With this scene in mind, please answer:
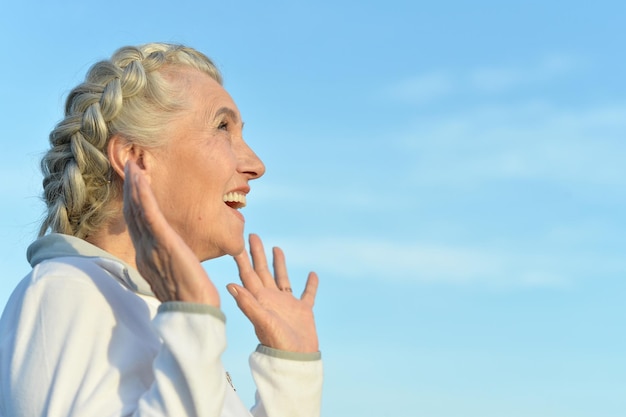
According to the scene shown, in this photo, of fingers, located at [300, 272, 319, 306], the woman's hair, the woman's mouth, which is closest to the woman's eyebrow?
the woman's hair

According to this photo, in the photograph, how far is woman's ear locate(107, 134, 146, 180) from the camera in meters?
3.92

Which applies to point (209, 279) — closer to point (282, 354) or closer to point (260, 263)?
point (282, 354)

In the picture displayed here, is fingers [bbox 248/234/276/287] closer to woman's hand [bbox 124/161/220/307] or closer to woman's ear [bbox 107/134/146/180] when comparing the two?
woman's ear [bbox 107/134/146/180]

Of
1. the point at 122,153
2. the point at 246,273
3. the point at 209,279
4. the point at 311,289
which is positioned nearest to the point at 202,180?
the point at 122,153

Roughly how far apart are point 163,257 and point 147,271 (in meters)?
0.10

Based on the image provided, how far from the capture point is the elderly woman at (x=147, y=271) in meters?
3.09

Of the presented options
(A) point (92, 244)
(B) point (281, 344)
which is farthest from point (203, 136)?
(B) point (281, 344)

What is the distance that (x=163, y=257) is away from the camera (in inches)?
123

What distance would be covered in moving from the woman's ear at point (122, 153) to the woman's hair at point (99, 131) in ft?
0.08

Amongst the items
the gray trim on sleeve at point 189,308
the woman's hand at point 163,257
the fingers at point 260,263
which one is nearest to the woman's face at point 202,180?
the fingers at point 260,263

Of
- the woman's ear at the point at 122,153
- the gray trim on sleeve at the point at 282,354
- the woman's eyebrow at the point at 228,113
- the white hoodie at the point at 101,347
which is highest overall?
the woman's eyebrow at the point at 228,113

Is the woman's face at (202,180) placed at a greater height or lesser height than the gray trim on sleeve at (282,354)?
greater

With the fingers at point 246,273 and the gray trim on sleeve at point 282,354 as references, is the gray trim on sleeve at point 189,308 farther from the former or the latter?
the fingers at point 246,273

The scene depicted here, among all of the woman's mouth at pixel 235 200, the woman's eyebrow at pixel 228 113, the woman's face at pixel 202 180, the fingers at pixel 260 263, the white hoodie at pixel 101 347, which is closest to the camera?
the white hoodie at pixel 101 347
